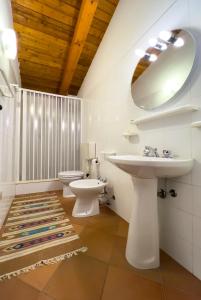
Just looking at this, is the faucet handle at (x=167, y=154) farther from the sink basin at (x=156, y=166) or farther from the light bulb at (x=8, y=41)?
the light bulb at (x=8, y=41)

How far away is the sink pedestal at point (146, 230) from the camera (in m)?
1.19

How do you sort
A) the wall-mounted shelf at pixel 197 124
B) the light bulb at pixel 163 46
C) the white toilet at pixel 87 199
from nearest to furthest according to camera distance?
the wall-mounted shelf at pixel 197 124 → the light bulb at pixel 163 46 → the white toilet at pixel 87 199

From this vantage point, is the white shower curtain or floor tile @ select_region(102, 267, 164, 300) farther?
the white shower curtain

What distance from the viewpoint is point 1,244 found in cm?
143

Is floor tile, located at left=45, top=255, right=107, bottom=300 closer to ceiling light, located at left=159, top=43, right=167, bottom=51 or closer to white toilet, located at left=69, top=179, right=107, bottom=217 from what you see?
white toilet, located at left=69, top=179, right=107, bottom=217

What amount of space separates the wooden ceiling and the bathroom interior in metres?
0.01

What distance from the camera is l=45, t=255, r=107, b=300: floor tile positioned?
97cm

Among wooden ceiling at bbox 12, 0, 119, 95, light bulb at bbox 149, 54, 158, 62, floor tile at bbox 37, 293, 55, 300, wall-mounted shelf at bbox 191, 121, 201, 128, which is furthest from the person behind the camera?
wooden ceiling at bbox 12, 0, 119, 95

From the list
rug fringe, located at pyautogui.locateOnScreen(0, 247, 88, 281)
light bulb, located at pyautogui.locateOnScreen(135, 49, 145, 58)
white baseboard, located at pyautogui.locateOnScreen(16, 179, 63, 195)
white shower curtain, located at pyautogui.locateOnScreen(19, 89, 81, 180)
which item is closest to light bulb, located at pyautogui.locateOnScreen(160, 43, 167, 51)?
light bulb, located at pyautogui.locateOnScreen(135, 49, 145, 58)

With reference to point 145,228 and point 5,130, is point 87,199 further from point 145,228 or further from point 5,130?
point 5,130

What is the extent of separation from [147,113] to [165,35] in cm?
67

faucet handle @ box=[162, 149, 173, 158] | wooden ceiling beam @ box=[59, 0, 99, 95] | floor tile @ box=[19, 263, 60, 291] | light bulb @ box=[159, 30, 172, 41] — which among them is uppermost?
wooden ceiling beam @ box=[59, 0, 99, 95]

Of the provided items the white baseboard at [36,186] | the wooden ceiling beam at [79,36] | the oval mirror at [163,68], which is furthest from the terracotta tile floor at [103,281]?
the wooden ceiling beam at [79,36]

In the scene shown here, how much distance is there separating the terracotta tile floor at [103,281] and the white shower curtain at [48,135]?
81.3 inches
